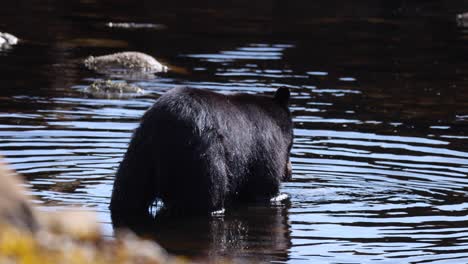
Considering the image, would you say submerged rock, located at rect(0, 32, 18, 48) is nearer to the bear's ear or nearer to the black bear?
the bear's ear

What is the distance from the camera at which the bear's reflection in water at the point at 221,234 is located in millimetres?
8359

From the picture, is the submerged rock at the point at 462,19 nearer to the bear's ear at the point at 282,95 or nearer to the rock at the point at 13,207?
the bear's ear at the point at 282,95

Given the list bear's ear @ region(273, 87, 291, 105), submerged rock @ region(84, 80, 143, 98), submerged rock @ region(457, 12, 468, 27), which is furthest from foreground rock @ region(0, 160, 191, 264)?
submerged rock @ region(457, 12, 468, 27)

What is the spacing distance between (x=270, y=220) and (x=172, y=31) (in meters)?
17.9

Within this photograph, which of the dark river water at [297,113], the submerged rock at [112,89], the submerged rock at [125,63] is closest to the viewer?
the dark river water at [297,113]

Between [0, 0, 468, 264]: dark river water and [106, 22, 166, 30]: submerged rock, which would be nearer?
[0, 0, 468, 264]: dark river water

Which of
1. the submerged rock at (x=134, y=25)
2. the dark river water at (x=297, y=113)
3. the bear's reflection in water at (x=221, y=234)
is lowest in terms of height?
the bear's reflection in water at (x=221, y=234)

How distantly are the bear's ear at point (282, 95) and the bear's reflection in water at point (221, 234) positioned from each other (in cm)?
152

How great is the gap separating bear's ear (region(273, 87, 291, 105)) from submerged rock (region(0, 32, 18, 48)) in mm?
13196

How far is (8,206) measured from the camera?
9.48 feet

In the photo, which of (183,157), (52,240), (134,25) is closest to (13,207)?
(52,240)

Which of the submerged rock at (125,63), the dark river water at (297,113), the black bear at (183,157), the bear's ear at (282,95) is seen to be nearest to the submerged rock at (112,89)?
the dark river water at (297,113)

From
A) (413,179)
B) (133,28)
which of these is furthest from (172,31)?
(413,179)

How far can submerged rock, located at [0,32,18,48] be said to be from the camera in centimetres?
2322
